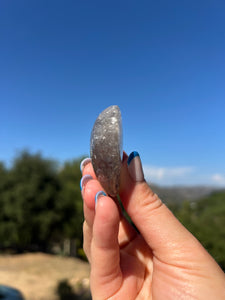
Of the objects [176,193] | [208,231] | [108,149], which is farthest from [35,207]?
[176,193]

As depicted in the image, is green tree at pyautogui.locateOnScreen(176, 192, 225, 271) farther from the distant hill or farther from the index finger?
the index finger

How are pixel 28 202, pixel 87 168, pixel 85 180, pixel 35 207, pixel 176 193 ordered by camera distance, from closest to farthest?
pixel 85 180
pixel 87 168
pixel 28 202
pixel 35 207
pixel 176 193

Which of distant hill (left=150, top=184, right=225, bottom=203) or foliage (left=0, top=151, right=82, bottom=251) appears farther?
foliage (left=0, top=151, right=82, bottom=251)

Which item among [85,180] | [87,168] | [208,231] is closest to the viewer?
[85,180]

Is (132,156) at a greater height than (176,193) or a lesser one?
greater

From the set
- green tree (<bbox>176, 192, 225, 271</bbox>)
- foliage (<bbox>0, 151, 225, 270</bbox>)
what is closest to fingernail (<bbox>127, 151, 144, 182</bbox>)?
green tree (<bbox>176, 192, 225, 271</bbox>)

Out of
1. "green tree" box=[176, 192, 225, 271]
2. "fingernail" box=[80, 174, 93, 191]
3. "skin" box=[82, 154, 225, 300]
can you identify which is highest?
"fingernail" box=[80, 174, 93, 191]

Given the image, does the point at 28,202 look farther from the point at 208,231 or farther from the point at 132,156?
the point at 132,156

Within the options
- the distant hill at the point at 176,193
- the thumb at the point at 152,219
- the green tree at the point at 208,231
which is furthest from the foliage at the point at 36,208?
the thumb at the point at 152,219

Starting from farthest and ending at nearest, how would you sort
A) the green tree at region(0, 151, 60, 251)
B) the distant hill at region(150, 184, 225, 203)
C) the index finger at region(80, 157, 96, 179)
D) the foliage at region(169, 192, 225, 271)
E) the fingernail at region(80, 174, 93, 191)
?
the green tree at region(0, 151, 60, 251) → the foliage at region(169, 192, 225, 271) → the distant hill at region(150, 184, 225, 203) → the index finger at region(80, 157, 96, 179) → the fingernail at region(80, 174, 93, 191)
